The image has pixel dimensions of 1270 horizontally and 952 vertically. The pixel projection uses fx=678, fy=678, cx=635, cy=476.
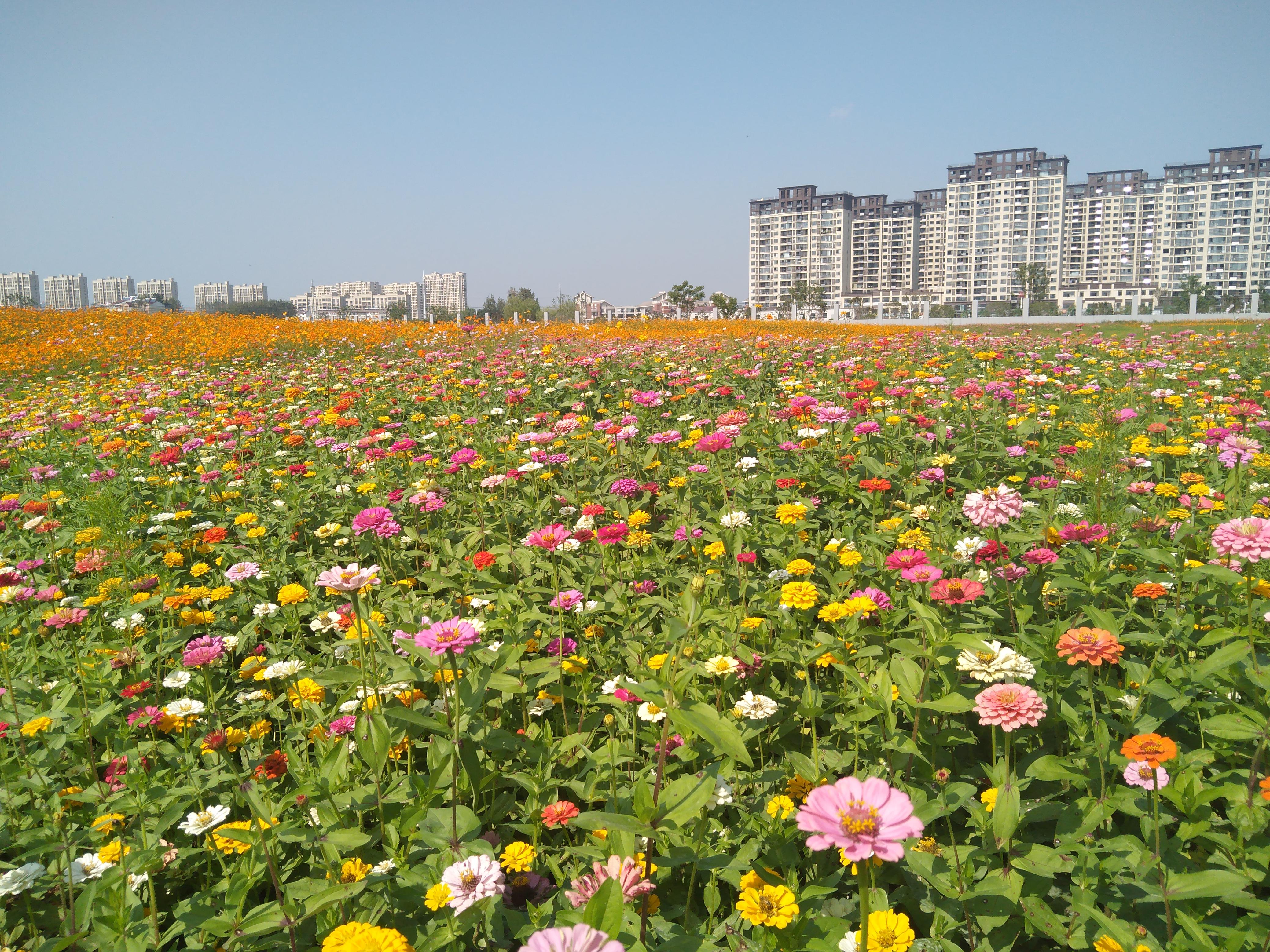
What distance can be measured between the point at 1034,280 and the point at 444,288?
10033 cm

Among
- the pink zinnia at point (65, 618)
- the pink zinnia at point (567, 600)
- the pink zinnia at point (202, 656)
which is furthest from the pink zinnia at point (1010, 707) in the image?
the pink zinnia at point (65, 618)

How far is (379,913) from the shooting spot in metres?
1.18

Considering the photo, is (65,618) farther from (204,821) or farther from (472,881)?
(472,881)

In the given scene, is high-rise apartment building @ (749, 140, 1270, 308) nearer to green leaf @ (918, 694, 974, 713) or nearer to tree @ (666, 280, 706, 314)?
tree @ (666, 280, 706, 314)

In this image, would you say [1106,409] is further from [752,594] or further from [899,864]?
[899,864]

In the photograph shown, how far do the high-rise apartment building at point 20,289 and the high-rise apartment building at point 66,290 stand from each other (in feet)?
8.85

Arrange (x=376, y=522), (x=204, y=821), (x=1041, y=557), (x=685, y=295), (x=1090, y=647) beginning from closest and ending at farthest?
(x=1090, y=647), (x=204, y=821), (x=1041, y=557), (x=376, y=522), (x=685, y=295)

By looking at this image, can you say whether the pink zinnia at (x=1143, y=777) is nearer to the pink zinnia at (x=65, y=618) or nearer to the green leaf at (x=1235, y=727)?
the green leaf at (x=1235, y=727)

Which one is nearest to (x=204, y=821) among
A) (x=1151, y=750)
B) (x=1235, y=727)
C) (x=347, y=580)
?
(x=347, y=580)

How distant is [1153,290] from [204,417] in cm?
12594

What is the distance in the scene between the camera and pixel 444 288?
12962 centimetres

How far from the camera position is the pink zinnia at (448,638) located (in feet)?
3.79

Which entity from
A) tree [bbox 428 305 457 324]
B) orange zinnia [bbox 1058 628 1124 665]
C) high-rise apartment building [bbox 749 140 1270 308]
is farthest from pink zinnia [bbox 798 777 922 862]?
high-rise apartment building [bbox 749 140 1270 308]

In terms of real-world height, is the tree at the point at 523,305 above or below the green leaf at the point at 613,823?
above
